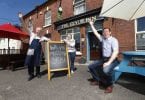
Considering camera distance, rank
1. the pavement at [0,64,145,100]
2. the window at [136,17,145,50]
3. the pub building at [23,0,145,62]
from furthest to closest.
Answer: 1. the pub building at [23,0,145,62]
2. the window at [136,17,145,50]
3. the pavement at [0,64,145,100]

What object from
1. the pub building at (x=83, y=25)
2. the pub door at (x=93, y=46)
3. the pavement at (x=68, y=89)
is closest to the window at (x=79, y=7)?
the pub building at (x=83, y=25)

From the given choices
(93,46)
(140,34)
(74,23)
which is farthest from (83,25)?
(140,34)

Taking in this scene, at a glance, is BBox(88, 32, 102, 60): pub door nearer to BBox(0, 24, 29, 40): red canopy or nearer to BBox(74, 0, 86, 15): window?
BBox(74, 0, 86, 15): window

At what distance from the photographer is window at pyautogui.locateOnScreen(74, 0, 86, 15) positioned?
18.2 m

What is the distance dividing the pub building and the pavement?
13.7ft

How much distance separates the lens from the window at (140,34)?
13.0 metres

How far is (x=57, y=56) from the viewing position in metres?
10.4

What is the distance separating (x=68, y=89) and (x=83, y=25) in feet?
32.8

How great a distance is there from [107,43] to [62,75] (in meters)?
3.77

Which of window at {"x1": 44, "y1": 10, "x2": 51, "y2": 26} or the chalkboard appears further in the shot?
window at {"x1": 44, "y1": 10, "x2": 51, "y2": 26}

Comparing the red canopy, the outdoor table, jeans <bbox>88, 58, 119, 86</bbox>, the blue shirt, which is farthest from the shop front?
the blue shirt

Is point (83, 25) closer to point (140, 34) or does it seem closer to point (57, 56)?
point (140, 34)

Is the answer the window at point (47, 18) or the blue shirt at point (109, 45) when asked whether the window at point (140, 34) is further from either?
the window at point (47, 18)

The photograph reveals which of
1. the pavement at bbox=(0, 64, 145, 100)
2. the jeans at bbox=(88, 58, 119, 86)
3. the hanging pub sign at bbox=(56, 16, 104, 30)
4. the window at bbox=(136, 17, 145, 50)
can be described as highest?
the hanging pub sign at bbox=(56, 16, 104, 30)
